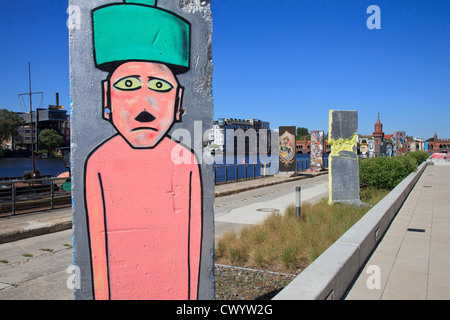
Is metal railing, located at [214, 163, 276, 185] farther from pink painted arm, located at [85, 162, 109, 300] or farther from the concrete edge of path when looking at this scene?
pink painted arm, located at [85, 162, 109, 300]

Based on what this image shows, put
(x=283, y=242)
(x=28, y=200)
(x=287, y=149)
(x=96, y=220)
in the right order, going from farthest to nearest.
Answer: (x=287, y=149), (x=28, y=200), (x=283, y=242), (x=96, y=220)

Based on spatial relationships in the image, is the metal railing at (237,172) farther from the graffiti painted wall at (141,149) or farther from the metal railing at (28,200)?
the graffiti painted wall at (141,149)

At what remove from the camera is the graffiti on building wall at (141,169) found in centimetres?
285

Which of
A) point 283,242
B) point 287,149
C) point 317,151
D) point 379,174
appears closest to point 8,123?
point 317,151

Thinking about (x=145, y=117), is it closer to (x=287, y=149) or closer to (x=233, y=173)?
(x=233, y=173)

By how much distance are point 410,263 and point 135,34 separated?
522 cm

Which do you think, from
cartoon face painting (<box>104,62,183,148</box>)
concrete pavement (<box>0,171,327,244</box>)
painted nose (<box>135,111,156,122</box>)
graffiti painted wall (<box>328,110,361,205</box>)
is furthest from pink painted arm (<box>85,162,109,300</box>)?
graffiti painted wall (<box>328,110,361,205</box>)

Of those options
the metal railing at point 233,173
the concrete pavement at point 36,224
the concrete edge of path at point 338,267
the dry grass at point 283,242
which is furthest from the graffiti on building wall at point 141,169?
the metal railing at point 233,173

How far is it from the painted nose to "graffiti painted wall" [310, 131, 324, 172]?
29.5 meters

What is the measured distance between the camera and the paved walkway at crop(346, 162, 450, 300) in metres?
4.57

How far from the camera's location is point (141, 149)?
9.68ft

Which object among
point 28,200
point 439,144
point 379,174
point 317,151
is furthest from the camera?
point 439,144

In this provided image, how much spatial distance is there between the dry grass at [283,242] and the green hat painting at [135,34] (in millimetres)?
3933
